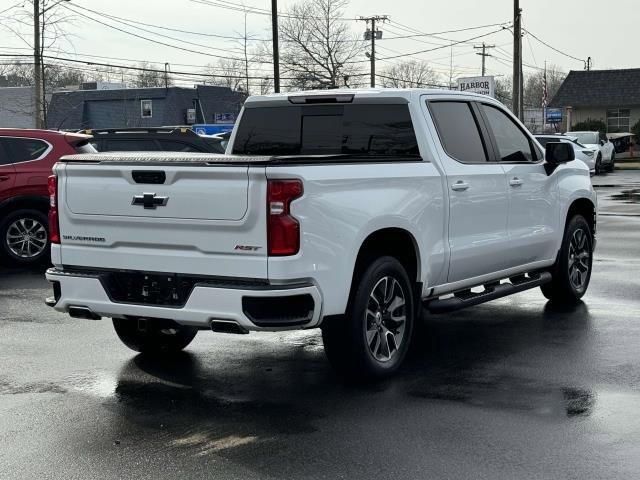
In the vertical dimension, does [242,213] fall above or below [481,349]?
above

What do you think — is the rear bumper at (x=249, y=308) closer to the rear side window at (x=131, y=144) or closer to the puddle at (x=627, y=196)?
the rear side window at (x=131, y=144)

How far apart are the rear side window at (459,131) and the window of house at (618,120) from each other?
56322 millimetres

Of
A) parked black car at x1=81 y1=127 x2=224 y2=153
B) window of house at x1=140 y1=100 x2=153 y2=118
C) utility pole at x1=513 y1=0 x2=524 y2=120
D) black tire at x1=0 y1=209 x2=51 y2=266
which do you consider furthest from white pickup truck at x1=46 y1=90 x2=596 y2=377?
window of house at x1=140 y1=100 x2=153 y2=118

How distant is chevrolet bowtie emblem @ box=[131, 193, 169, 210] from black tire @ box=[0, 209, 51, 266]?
7.25 m

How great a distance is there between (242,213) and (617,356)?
127 inches

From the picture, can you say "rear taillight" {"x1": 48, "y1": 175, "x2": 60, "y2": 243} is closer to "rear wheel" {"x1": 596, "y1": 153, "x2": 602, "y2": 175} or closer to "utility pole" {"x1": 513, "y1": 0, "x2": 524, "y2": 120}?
"utility pole" {"x1": 513, "y1": 0, "x2": 524, "y2": 120}

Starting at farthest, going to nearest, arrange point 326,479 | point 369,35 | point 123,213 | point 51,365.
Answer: point 369,35 → point 51,365 → point 123,213 → point 326,479

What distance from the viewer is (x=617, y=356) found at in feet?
24.4

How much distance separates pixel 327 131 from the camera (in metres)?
7.89

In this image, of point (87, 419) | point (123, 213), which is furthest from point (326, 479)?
point (123, 213)

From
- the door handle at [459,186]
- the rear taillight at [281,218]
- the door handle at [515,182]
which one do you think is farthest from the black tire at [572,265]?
the rear taillight at [281,218]

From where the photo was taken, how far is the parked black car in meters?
14.3

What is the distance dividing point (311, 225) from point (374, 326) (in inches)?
42.8

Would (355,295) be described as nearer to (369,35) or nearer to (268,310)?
(268,310)
